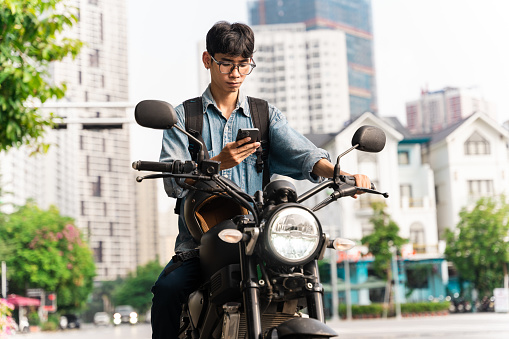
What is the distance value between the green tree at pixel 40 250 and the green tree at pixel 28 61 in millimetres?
37353

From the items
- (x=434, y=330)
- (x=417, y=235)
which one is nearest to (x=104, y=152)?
(x=417, y=235)

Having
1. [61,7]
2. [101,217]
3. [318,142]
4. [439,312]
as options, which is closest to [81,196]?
[101,217]

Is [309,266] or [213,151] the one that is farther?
[213,151]

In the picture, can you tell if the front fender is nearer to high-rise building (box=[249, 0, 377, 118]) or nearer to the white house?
the white house

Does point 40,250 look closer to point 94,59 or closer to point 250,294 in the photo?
point 250,294

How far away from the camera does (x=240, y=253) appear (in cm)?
253

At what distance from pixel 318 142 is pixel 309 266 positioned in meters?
46.6

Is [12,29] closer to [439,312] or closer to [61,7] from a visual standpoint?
[61,7]

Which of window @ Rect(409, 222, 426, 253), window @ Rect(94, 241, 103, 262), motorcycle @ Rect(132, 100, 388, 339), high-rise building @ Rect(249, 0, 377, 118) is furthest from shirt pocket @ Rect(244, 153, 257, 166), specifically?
high-rise building @ Rect(249, 0, 377, 118)

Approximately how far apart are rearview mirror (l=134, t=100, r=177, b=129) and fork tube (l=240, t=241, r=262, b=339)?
1.58ft

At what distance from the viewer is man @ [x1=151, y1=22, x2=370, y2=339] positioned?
292 cm

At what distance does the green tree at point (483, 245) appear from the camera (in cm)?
4047

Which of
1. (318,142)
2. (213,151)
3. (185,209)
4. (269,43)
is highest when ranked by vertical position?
(269,43)

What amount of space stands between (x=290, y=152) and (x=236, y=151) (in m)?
0.49
